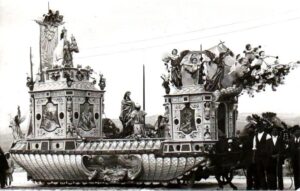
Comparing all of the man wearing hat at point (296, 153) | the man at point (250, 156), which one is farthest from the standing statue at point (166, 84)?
the man wearing hat at point (296, 153)

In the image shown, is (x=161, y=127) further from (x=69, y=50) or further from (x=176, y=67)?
(x=69, y=50)

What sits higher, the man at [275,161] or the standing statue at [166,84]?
the standing statue at [166,84]

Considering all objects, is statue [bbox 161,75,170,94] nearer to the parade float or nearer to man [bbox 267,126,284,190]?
the parade float

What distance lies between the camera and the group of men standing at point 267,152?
1369 centimetres

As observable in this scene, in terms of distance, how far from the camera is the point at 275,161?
1388 cm

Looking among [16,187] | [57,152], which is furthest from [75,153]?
[16,187]

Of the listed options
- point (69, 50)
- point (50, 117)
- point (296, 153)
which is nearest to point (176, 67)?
point (69, 50)

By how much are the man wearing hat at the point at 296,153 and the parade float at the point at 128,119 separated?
1453 mm

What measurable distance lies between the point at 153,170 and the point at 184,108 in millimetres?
1729

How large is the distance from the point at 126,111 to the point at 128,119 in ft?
0.74

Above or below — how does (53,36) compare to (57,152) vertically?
above

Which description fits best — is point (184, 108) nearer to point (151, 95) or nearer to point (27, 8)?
point (151, 95)

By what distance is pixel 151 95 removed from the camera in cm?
1786

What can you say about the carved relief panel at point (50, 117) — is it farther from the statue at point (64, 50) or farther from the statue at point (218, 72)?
the statue at point (218, 72)
